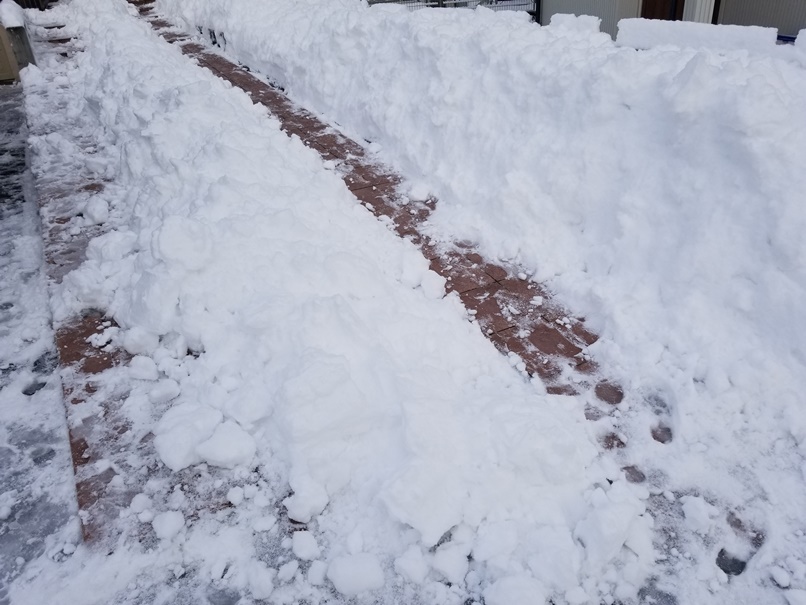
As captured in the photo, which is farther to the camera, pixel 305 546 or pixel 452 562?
pixel 305 546

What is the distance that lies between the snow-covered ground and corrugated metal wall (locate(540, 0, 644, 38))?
12.5 feet

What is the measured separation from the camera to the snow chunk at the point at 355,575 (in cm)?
218

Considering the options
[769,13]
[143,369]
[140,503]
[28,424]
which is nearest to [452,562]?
[140,503]

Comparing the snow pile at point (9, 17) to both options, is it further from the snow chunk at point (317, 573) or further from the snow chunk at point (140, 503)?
the snow chunk at point (317, 573)

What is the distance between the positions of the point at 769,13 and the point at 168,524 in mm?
8485

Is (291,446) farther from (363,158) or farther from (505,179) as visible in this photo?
(363,158)

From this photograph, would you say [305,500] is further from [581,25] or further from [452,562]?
[581,25]

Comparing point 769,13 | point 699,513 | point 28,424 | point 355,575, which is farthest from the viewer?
point 769,13

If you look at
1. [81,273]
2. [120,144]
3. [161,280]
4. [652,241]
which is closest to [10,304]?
[81,273]

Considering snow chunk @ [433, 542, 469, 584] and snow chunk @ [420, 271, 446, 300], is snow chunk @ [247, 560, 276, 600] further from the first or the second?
snow chunk @ [420, 271, 446, 300]

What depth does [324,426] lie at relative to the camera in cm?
259

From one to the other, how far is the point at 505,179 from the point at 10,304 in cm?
379

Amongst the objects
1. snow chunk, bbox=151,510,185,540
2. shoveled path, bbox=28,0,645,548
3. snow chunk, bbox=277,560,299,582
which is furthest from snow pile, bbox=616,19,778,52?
snow chunk, bbox=151,510,185,540

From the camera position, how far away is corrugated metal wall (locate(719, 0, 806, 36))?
21.8ft
